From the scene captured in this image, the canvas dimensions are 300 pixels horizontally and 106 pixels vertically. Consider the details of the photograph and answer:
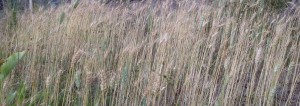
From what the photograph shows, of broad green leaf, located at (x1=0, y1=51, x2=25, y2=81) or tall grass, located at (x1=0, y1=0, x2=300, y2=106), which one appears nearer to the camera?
broad green leaf, located at (x1=0, y1=51, x2=25, y2=81)

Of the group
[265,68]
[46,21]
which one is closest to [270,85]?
[265,68]

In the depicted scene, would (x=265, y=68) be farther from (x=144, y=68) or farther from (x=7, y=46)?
(x=7, y=46)

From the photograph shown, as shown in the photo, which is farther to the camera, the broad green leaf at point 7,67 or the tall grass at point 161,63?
the tall grass at point 161,63

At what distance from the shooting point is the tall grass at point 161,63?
1778 mm

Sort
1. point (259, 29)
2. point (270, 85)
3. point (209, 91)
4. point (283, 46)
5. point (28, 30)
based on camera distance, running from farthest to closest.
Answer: point (28, 30) → point (259, 29) → point (283, 46) → point (209, 91) → point (270, 85)

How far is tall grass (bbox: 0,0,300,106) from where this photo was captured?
178cm

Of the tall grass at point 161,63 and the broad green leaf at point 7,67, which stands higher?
the broad green leaf at point 7,67

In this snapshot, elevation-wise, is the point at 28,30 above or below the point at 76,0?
below

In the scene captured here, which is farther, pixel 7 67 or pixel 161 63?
pixel 161 63

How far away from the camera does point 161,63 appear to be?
6.14ft

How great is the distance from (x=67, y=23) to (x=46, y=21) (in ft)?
0.91

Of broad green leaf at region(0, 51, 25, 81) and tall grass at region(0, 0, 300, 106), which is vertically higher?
broad green leaf at region(0, 51, 25, 81)

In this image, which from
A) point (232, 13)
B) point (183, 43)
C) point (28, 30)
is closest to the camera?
point (183, 43)

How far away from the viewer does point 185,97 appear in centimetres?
184
